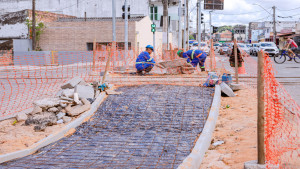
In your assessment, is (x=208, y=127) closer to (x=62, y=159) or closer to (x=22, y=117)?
(x=62, y=159)

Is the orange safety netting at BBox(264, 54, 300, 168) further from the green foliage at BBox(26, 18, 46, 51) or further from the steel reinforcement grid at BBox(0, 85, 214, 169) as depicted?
the green foliage at BBox(26, 18, 46, 51)

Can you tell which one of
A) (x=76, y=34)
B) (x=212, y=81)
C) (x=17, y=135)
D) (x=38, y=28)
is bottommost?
(x=17, y=135)

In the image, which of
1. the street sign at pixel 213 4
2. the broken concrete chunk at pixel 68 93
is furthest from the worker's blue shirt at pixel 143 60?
the street sign at pixel 213 4

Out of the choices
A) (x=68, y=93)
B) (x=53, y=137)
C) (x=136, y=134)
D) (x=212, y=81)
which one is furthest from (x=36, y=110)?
(x=212, y=81)

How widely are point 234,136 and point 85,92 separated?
162 inches

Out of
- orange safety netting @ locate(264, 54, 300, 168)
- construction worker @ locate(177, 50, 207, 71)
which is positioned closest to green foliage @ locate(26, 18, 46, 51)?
construction worker @ locate(177, 50, 207, 71)

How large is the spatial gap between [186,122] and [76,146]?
237 centimetres

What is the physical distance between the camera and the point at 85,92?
873cm

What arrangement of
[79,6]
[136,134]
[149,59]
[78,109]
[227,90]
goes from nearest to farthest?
[136,134]
[78,109]
[227,90]
[149,59]
[79,6]

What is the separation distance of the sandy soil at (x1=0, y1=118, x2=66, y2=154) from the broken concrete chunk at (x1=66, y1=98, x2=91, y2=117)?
529 mm

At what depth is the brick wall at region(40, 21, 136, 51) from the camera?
33.5 meters

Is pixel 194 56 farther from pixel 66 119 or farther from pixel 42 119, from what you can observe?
pixel 42 119

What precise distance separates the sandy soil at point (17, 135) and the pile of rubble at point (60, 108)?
0.16 m

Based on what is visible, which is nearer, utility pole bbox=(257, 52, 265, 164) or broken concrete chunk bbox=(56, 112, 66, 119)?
utility pole bbox=(257, 52, 265, 164)
